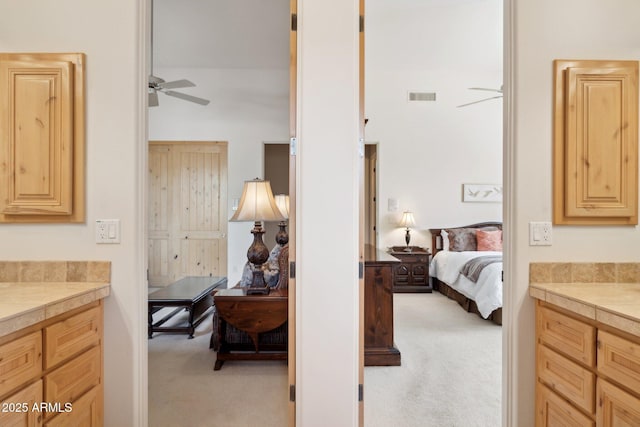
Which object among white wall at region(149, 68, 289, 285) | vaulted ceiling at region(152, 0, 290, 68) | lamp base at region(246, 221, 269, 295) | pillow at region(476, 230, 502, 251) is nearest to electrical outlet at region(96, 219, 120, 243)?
lamp base at region(246, 221, 269, 295)

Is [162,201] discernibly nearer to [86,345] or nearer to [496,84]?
[86,345]

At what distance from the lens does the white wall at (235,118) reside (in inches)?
197

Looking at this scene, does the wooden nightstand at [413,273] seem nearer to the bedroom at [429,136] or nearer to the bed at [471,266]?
the bed at [471,266]

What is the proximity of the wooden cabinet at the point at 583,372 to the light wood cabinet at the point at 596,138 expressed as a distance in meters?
0.53

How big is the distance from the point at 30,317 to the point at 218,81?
4638 millimetres

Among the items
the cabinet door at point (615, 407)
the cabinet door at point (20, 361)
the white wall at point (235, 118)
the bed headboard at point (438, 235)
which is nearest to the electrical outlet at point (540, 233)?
the cabinet door at point (615, 407)

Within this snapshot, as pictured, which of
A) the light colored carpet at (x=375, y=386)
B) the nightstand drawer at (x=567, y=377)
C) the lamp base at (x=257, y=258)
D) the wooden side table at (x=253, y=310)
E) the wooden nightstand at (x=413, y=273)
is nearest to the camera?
the nightstand drawer at (x=567, y=377)

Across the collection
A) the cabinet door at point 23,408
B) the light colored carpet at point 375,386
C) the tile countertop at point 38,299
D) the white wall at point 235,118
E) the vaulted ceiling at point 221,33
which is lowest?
the light colored carpet at point 375,386

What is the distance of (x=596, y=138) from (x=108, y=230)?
2330 mm

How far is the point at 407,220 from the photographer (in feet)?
17.8

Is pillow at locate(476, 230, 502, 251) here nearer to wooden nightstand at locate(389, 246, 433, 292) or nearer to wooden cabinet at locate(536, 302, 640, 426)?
wooden nightstand at locate(389, 246, 433, 292)

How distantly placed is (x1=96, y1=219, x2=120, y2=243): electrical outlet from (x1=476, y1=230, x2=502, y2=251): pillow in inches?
198

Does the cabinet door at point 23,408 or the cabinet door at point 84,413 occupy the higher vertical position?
the cabinet door at point 23,408

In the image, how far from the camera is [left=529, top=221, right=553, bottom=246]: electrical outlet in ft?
4.99
